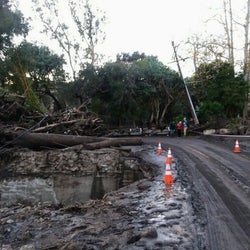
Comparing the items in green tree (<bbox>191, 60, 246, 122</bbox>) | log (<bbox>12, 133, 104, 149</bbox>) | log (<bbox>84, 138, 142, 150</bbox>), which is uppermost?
green tree (<bbox>191, 60, 246, 122</bbox>)

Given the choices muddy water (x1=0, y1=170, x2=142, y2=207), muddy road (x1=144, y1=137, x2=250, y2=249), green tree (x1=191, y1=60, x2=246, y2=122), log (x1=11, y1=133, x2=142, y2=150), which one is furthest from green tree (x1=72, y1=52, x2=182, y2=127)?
muddy water (x1=0, y1=170, x2=142, y2=207)

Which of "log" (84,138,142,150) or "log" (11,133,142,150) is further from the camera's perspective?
"log" (84,138,142,150)

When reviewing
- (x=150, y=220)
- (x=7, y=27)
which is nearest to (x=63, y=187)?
(x=150, y=220)

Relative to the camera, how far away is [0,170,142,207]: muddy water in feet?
47.8

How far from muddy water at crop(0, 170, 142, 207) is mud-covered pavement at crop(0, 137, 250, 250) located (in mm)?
3812

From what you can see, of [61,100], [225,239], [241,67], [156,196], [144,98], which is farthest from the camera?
[61,100]

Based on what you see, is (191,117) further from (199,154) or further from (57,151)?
(57,151)

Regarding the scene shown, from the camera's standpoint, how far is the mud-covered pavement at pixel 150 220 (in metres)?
6.29

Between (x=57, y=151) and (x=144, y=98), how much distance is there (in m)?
20.3

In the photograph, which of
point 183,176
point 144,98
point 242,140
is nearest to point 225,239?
point 183,176

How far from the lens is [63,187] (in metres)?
15.0

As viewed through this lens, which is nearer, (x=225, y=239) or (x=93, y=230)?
(x=225, y=239)

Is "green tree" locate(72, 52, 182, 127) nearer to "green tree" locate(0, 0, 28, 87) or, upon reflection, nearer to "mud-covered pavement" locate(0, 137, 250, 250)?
"green tree" locate(0, 0, 28, 87)

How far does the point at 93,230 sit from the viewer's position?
7043mm
